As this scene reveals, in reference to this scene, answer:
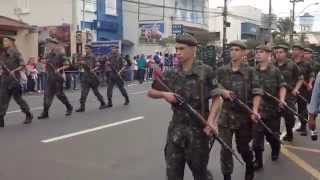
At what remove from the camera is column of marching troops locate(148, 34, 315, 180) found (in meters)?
5.39

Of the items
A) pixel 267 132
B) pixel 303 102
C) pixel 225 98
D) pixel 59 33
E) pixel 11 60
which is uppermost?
pixel 59 33

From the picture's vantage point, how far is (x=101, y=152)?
9.44m

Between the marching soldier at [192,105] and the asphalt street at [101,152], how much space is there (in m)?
2.32

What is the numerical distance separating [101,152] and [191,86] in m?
4.33

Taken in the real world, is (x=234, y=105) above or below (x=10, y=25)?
below

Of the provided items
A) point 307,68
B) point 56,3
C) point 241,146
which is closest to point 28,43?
point 56,3

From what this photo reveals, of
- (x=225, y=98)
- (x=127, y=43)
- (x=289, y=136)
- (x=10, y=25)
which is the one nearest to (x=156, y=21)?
(x=127, y=43)

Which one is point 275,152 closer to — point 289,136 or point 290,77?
point 290,77

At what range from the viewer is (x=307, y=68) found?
458 inches

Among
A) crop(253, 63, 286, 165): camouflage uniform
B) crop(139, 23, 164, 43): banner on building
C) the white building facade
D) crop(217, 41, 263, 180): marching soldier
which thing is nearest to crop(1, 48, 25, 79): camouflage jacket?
crop(253, 63, 286, 165): camouflage uniform

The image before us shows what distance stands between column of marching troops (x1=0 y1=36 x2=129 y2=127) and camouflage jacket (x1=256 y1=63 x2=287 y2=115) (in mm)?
5552

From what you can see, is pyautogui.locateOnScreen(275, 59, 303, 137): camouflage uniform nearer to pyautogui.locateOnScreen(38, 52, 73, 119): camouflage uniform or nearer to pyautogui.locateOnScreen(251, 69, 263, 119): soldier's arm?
pyautogui.locateOnScreen(251, 69, 263, 119): soldier's arm

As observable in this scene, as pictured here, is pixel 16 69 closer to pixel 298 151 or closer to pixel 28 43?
pixel 298 151

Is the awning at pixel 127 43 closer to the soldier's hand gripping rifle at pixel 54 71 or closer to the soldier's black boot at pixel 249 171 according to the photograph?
the soldier's hand gripping rifle at pixel 54 71
